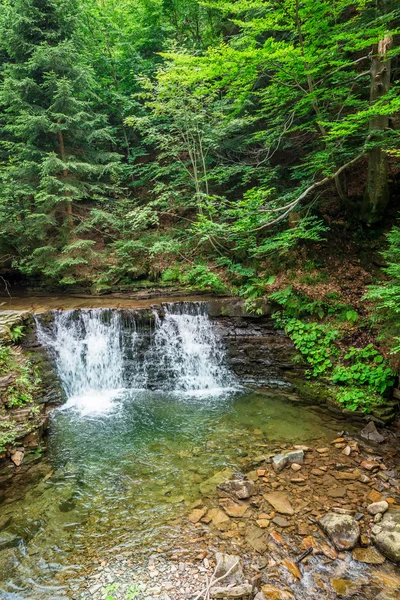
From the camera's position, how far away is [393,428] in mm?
5039

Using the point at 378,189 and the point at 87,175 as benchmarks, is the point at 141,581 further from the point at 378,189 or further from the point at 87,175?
the point at 87,175

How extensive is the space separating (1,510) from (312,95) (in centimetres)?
826

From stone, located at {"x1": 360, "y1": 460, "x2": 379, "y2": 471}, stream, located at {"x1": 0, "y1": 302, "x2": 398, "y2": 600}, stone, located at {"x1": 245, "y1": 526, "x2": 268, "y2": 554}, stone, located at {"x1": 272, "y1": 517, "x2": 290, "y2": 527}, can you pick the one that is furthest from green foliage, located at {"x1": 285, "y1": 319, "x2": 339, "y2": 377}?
stone, located at {"x1": 245, "y1": 526, "x2": 268, "y2": 554}

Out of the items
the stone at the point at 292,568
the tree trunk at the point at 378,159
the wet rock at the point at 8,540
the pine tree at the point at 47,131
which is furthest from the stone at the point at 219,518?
the pine tree at the point at 47,131

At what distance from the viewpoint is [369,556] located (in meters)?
3.06

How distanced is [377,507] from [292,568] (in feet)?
4.39

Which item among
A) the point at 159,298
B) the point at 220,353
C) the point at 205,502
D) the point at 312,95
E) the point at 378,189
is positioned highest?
the point at 312,95

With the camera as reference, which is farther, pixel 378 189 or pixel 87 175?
pixel 87 175

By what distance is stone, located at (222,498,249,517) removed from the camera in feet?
→ 12.0

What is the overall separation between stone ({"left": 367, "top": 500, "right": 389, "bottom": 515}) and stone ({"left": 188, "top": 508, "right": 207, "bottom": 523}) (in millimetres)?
1996

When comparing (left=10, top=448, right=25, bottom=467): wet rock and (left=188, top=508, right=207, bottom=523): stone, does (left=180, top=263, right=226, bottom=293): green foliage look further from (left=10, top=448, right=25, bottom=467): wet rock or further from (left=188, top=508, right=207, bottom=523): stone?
(left=188, top=508, right=207, bottom=523): stone

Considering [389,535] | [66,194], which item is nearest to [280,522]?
[389,535]

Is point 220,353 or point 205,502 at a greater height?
point 220,353

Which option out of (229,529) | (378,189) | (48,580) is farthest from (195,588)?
(378,189)
